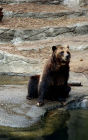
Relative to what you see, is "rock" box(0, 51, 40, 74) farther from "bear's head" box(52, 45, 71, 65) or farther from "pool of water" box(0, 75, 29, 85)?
"bear's head" box(52, 45, 71, 65)

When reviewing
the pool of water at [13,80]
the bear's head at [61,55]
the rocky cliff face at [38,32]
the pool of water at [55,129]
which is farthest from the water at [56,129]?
the rocky cliff face at [38,32]

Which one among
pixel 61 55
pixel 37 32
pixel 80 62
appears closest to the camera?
pixel 61 55

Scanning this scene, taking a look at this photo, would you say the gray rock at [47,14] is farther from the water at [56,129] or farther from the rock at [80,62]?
the water at [56,129]

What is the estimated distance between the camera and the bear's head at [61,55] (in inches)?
329

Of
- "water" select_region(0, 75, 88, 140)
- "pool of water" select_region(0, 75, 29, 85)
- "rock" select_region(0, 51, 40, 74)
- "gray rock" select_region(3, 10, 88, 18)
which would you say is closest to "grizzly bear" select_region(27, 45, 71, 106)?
"water" select_region(0, 75, 88, 140)

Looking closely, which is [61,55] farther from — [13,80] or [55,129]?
[13,80]

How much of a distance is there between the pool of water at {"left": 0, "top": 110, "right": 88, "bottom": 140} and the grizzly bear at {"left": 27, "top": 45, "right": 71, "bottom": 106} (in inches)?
24.6

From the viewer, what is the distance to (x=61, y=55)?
8.44m

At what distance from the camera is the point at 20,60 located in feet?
49.3

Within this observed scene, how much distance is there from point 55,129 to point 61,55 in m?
1.80

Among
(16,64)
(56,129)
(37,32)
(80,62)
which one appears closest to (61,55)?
(56,129)

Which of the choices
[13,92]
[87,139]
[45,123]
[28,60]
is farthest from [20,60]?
[87,139]

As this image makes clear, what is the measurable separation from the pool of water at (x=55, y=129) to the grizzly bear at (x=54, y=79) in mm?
626

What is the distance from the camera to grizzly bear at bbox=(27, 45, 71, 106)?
852 centimetres
